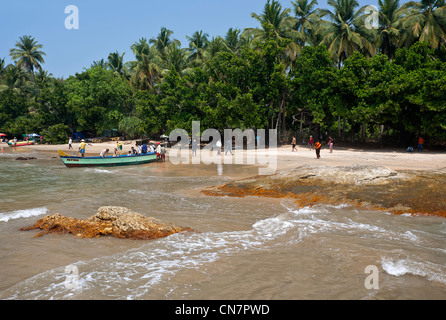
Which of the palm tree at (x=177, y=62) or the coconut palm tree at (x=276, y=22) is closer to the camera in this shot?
the coconut palm tree at (x=276, y=22)

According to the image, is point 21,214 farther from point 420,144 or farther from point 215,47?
point 215,47

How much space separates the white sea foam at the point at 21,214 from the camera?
8.95 metres

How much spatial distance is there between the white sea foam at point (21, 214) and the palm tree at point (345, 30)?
31.4 metres

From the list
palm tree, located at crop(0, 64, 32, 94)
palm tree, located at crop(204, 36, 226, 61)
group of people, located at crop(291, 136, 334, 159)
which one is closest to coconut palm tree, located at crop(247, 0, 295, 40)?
palm tree, located at crop(204, 36, 226, 61)

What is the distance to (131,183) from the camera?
1538cm

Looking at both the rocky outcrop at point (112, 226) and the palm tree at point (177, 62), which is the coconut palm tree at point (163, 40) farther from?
the rocky outcrop at point (112, 226)

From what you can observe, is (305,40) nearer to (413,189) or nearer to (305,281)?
(413,189)

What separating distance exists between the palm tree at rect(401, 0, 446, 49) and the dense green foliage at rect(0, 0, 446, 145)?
10cm

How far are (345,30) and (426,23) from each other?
729cm

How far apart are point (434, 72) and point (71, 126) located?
47280mm

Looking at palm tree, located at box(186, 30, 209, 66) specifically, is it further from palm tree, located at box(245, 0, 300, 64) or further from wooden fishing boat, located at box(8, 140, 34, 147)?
wooden fishing boat, located at box(8, 140, 34, 147)

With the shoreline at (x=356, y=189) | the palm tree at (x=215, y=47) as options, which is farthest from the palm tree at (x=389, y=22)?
the shoreline at (x=356, y=189)

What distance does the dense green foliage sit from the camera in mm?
24734

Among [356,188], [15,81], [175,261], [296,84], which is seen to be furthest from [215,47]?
[15,81]
